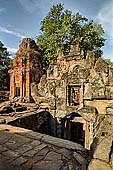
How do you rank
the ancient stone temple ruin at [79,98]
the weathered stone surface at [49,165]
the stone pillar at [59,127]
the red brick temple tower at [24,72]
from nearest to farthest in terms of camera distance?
the weathered stone surface at [49,165] → the ancient stone temple ruin at [79,98] → the stone pillar at [59,127] → the red brick temple tower at [24,72]

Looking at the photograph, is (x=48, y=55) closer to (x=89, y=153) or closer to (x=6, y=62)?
(x=6, y=62)

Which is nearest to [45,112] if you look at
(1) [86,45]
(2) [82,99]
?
(2) [82,99]

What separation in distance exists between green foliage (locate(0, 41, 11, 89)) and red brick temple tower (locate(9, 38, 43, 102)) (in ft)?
18.2

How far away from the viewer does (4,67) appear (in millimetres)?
21688

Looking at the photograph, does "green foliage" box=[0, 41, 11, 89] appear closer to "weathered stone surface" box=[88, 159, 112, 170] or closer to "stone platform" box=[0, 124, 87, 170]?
"stone platform" box=[0, 124, 87, 170]

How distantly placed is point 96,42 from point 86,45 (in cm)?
156

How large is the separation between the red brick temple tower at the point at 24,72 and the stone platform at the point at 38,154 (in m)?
10.2

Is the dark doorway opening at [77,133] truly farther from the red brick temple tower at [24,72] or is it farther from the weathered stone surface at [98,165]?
the weathered stone surface at [98,165]

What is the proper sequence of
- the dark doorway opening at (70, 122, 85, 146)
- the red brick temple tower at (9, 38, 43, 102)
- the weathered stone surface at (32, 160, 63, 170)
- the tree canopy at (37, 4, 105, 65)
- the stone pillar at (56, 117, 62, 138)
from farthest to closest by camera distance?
the tree canopy at (37, 4, 105, 65) → the red brick temple tower at (9, 38, 43, 102) → the dark doorway opening at (70, 122, 85, 146) → the stone pillar at (56, 117, 62, 138) → the weathered stone surface at (32, 160, 63, 170)

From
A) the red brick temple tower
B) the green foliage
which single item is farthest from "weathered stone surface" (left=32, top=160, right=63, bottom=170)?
the green foliage

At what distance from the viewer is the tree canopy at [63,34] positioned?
17.7m

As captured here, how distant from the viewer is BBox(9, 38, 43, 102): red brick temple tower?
14.1m

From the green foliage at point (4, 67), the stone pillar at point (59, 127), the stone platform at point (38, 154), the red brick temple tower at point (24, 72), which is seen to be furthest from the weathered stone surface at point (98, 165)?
the green foliage at point (4, 67)

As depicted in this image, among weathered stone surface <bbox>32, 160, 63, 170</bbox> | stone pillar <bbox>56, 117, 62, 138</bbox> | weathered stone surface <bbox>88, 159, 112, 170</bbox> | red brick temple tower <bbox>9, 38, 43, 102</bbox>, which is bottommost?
stone pillar <bbox>56, 117, 62, 138</bbox>
